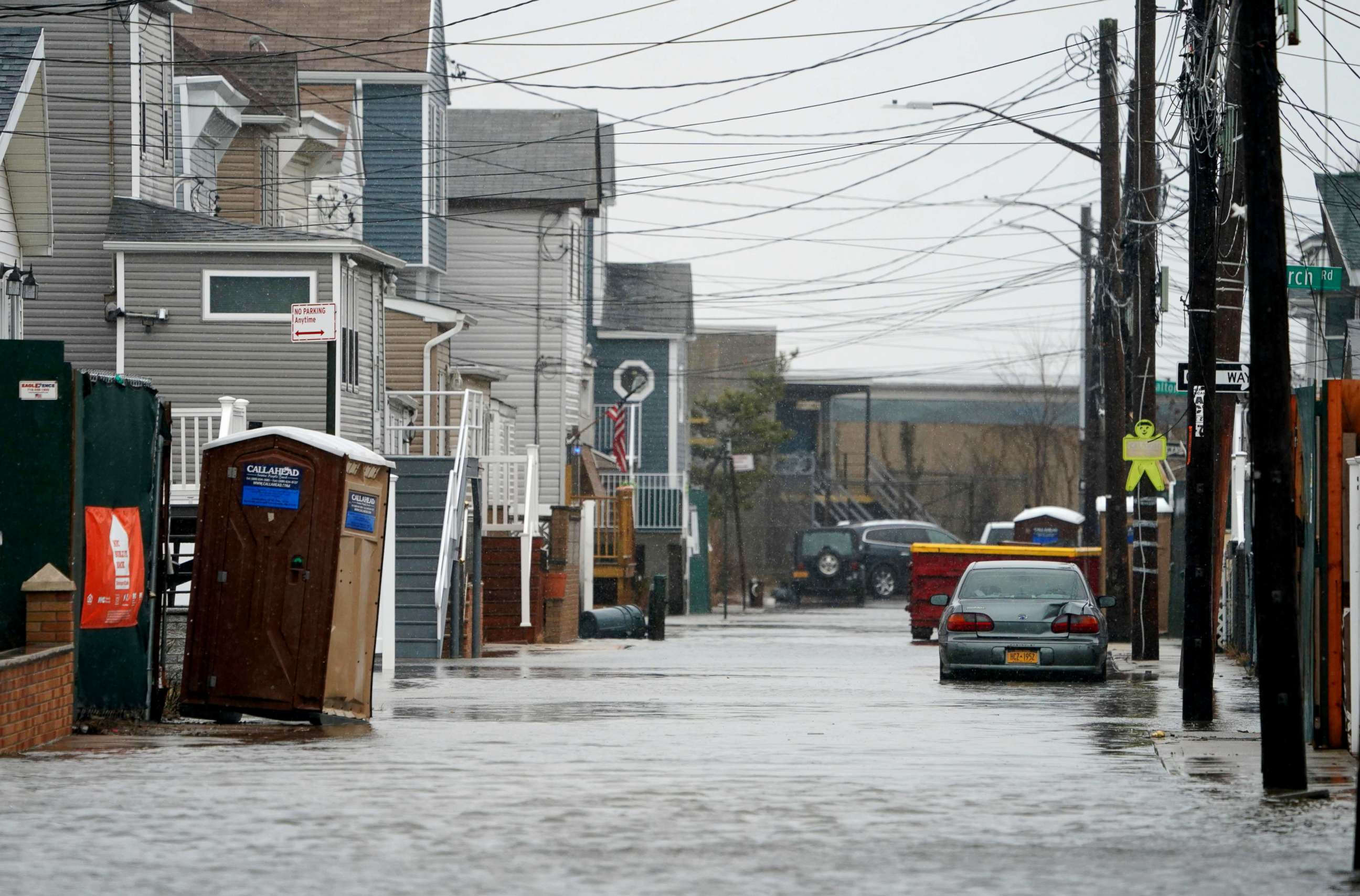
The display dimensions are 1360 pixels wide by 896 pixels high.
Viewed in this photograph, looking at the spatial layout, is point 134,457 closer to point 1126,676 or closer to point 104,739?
point 104,739

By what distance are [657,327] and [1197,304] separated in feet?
134

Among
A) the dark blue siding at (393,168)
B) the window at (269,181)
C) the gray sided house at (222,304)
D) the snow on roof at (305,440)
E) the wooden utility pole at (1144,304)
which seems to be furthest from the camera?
the dark blue siding at (393,168)

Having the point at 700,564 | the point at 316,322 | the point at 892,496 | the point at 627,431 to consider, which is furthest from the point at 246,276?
the point at 892,496

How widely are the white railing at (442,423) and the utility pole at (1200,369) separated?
534 inches

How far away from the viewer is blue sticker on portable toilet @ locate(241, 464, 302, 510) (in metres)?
14.7

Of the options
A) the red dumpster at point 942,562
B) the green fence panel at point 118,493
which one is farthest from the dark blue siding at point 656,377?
the green fence panel at point 118,493

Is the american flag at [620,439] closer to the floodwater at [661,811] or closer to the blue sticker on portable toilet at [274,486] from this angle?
the floodwater at [661,811]

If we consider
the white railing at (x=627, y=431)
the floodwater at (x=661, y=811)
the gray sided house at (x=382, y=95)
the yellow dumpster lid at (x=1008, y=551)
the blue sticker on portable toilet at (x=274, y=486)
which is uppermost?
the gray sided house at (x=382, y=95)

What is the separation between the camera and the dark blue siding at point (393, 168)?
Result: 1650 inches

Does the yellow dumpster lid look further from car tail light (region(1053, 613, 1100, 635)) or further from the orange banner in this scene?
the orange banner

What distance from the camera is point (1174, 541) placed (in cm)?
3756

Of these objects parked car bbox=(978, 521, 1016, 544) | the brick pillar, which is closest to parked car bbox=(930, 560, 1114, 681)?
the brick pillar

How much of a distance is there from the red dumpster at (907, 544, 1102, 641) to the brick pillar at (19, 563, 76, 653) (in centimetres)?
2327

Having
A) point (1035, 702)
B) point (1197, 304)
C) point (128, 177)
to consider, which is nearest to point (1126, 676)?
point (1035, 702)
